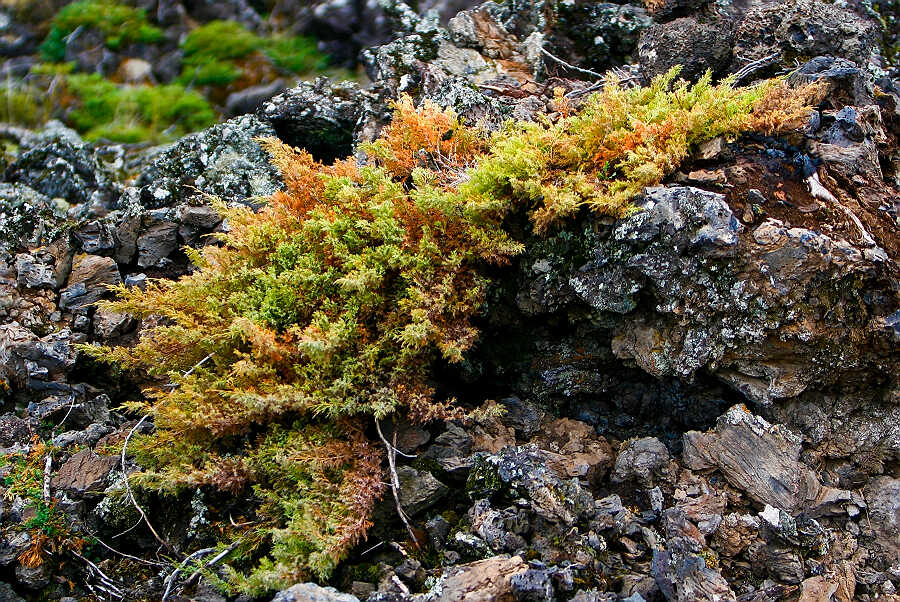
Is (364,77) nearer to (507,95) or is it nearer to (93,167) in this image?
(507,95)

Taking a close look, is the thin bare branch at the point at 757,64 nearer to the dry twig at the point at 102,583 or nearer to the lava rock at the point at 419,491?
the lava rock at the point at 419,491

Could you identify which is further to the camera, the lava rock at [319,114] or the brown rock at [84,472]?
the lava rock at [319,114]

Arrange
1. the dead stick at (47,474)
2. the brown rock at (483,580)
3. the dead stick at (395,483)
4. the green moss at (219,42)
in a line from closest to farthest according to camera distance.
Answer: the brown rock at (483,580) < the dead stick at (395,483) < the dead stick at (47,474) < the green moss at (219,42)

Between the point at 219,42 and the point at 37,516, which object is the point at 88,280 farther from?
the point at 219,42

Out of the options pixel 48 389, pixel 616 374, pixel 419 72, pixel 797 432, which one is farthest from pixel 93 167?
pixel 797 432

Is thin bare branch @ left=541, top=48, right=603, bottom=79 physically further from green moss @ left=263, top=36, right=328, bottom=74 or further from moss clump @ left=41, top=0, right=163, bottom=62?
moss clump @ left=41, top=0, right=163, bottom=62

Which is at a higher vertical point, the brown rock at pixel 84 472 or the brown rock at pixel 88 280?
the brown rock at pixel 88 280

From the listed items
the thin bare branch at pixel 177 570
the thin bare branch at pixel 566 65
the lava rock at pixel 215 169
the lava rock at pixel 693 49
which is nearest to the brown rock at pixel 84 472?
the thin bare branch at pixel 177 570
